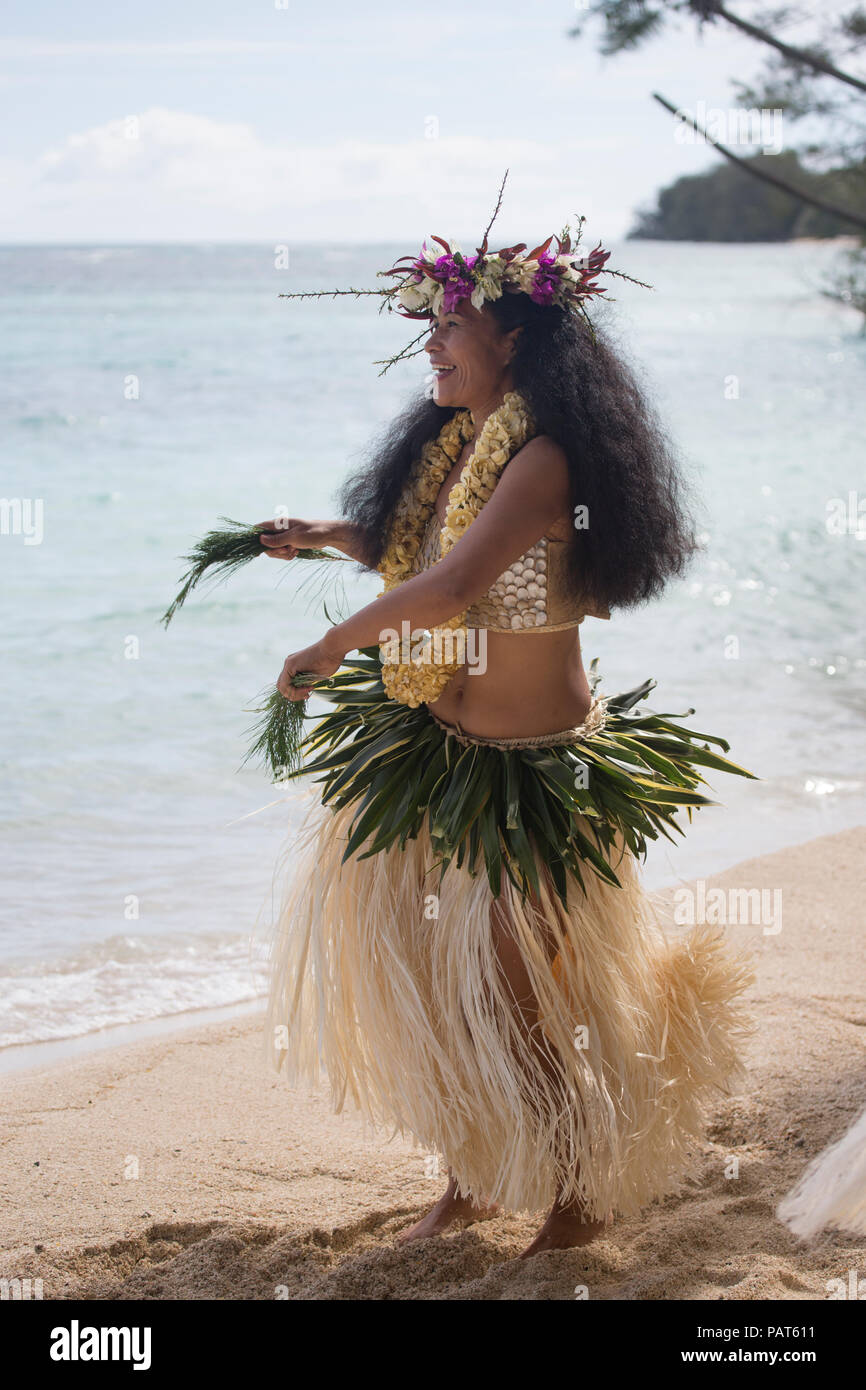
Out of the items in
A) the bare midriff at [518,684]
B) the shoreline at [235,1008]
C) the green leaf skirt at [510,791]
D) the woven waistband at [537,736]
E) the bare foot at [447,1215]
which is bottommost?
the bare foot at [447,1215]

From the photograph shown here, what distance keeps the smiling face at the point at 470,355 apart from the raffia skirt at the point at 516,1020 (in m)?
0.64

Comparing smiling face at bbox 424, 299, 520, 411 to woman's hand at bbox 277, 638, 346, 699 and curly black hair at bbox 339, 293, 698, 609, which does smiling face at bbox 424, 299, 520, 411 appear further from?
woman's hand at bbox 277, 638, 346, 699

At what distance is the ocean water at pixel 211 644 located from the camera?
4000 millimetres

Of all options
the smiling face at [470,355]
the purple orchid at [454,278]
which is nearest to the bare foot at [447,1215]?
the smiling face at [470,355]

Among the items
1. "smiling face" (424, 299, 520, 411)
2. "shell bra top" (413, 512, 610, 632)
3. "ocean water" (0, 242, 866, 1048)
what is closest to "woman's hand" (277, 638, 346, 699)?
"shell bra top" (413, 512, 610, 632)

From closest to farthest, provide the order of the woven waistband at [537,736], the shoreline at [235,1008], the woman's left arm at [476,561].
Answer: the woman's left arm at [476,561], the woven waistband at [537,736], the shoreline at [235,1008]

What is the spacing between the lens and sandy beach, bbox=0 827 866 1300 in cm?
224

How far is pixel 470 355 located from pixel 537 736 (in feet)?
2.33

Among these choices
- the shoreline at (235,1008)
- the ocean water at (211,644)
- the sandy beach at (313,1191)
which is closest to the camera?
the sandy beach at (313,1191)

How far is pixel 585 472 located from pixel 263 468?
11.7 metres

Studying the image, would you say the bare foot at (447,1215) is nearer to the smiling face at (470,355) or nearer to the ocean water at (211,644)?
the ocean water at (211,644)

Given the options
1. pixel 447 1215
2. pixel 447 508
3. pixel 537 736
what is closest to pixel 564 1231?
pixel 447 1215

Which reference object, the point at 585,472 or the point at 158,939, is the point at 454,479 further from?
the point at 158,939

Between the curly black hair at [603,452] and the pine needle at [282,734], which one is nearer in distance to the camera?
the curly black hair at [603,452]
